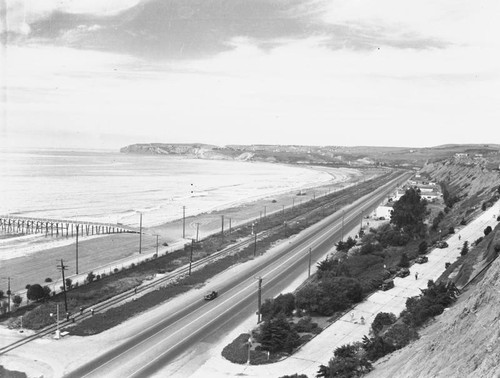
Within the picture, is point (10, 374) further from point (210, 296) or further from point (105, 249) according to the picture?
point (105, 249)

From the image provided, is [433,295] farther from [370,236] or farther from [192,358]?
[370,236]

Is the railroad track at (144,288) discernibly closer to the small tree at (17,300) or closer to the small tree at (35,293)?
the small tree at (35,293)

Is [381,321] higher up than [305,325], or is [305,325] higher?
[381,321]

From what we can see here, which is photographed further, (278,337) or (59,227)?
(59,227)

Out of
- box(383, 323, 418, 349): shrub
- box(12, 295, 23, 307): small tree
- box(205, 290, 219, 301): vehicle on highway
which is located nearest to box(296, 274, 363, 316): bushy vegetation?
box(205, 290, 219, 301): vehicle on highway

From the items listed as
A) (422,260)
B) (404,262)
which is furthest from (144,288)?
(422,260)

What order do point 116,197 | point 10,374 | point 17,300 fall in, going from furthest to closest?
point 116,197, point 17,300, point 10,374

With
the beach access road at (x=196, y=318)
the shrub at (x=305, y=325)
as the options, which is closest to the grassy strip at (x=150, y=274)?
the beach access road at (x=196, y=318)
